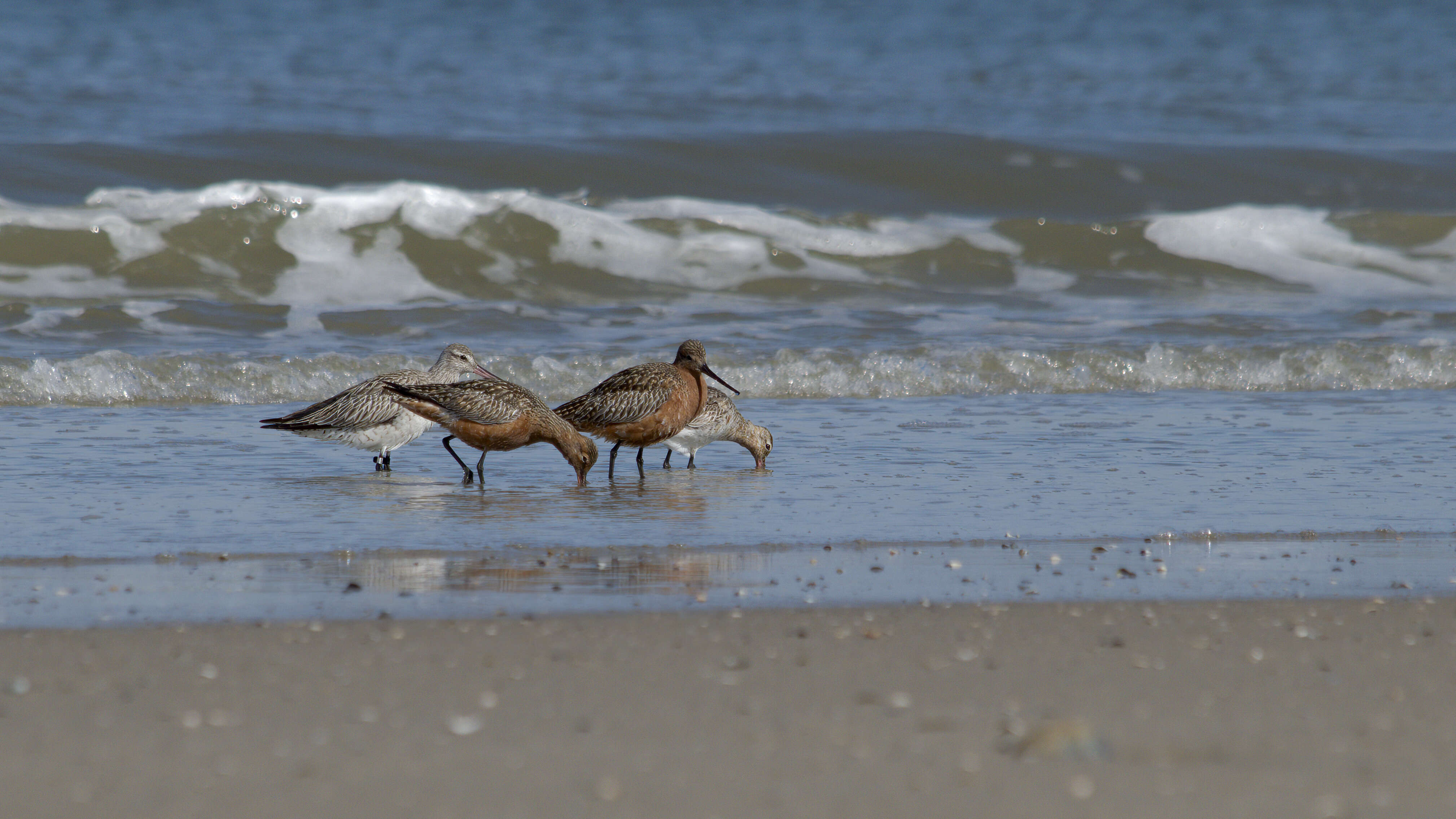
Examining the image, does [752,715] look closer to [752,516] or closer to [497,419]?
[752,516]

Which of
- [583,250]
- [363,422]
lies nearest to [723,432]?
[363,422]

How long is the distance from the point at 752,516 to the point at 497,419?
1.62 m

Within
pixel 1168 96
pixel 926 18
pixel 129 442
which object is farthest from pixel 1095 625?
pixel 926 18

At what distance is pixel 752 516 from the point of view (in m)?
Result: 6.05

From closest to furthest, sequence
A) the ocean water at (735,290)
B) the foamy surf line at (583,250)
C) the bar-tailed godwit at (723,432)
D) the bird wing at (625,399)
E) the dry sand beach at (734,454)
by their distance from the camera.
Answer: the dry sand beach at (734,454) < the ocean water at (735,290) < the bird wing at (625,399) < the bar-tailed godwit at (723,432) < the foamy surf line at (583,250)

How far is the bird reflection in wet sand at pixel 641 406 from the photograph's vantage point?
25.0ft

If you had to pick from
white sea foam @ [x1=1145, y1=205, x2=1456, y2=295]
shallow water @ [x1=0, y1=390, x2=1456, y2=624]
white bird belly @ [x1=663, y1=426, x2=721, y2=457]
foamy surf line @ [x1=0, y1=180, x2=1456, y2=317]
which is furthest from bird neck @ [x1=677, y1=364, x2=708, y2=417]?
white sea foam @ [x1=1145, y1=205, x2=1456, y2=295]

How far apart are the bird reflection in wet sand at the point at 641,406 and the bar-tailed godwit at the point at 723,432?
2.8 inches

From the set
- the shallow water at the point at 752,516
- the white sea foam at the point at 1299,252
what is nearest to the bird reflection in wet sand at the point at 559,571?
the shallow water at the point at 752,516

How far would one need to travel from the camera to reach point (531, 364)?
1017 centimetres

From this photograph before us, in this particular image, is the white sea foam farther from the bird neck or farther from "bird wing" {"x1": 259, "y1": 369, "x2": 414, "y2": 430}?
"bird wing" {"x1": 259, "y1": 369, "x2": 414, "y2": 430}

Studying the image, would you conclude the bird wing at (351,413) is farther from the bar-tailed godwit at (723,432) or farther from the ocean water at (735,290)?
the bar-tailed godwit at (723,432)

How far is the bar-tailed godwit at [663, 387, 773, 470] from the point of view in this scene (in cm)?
771

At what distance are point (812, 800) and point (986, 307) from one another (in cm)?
1017
